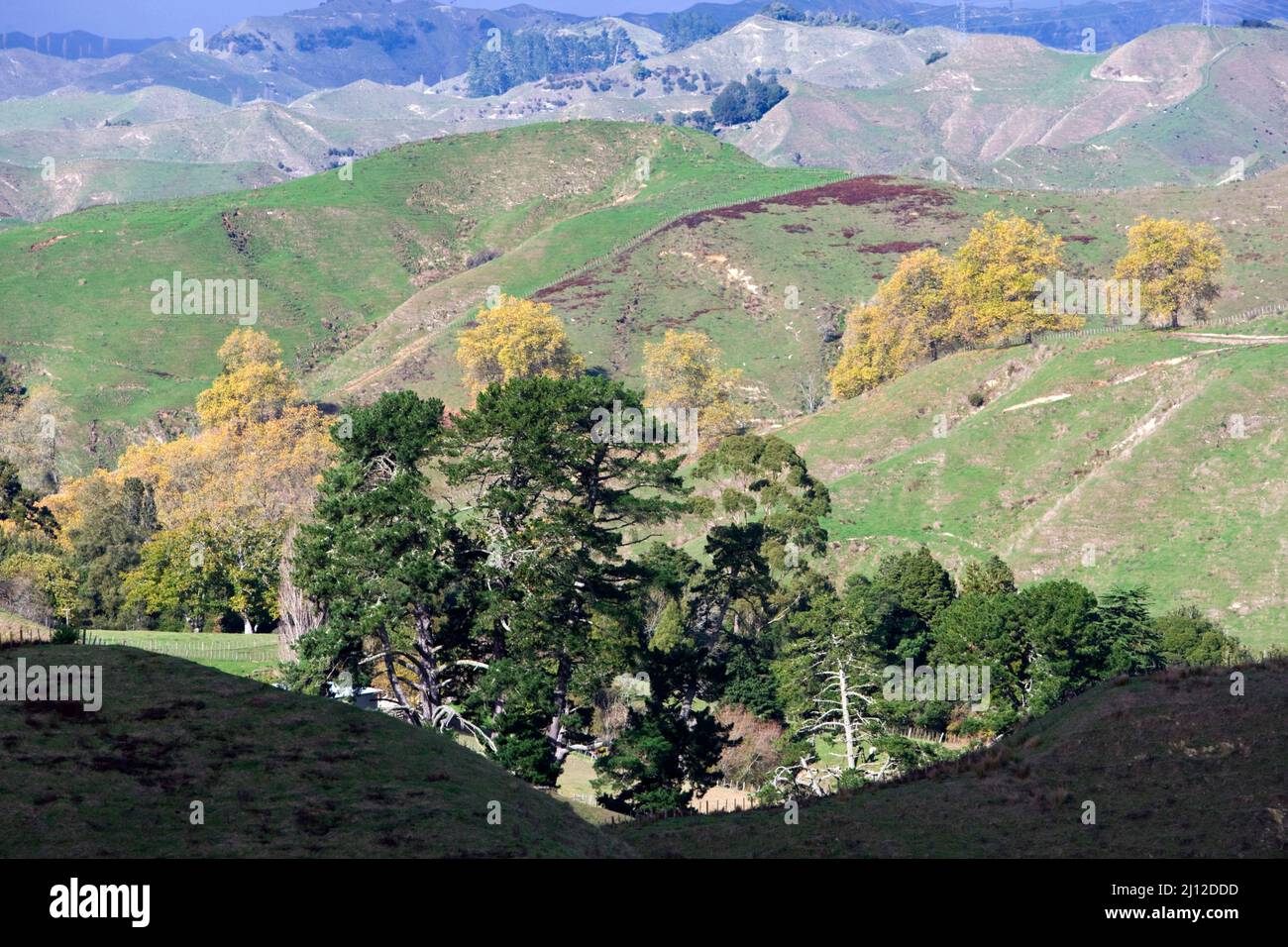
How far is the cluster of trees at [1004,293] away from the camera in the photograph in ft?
393

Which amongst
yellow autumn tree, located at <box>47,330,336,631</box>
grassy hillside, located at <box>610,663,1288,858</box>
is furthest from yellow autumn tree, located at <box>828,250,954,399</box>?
grassy hillside, located at <box>610,663,1288,858</box>

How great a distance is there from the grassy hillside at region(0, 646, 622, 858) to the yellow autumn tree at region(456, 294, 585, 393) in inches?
4439

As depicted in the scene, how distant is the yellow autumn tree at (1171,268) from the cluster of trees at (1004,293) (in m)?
0.09

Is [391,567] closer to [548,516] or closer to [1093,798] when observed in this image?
[548,516]

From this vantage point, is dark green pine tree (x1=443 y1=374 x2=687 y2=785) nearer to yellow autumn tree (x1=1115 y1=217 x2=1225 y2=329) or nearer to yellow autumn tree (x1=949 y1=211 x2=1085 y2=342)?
yellow autumn tree (x1=949 y1=211 x2=1085 y2=342)

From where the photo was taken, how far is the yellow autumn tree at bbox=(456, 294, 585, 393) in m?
148

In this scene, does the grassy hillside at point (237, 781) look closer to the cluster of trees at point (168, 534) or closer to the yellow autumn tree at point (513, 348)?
the cluster of trees at point (168, 534)

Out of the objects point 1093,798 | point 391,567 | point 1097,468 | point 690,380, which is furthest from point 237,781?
point 690,380

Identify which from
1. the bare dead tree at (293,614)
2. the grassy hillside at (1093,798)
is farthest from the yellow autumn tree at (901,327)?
the grassy hillside at (1093,798)

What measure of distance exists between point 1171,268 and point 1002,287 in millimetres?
15801

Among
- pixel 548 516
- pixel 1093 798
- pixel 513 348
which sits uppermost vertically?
pixel 513 348

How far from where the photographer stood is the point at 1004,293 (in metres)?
120

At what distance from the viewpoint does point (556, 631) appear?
5169cm
